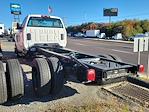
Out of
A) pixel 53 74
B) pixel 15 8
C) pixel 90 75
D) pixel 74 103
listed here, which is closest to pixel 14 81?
pixel 53 74

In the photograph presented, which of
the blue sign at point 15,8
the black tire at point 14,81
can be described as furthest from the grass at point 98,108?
the blue sign at point 15,8

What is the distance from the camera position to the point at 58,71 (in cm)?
533

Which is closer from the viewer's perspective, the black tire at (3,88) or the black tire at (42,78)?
the black tire at (3,88)

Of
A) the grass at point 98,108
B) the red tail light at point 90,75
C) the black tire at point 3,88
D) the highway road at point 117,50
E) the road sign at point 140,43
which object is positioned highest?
the road sign at point 140,43

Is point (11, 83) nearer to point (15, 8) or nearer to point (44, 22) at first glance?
point (44, 22)

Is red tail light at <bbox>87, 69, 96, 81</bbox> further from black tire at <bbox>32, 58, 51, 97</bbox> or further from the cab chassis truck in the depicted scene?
black tire at <bbox>32, 58, 51, 97</bbox>

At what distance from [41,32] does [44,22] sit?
1.57 ft

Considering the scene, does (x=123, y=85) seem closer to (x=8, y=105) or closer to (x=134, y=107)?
(x=134, y=107)

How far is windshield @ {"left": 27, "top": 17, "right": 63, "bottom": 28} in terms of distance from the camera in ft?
32.6

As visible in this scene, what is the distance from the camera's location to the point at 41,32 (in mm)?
10031

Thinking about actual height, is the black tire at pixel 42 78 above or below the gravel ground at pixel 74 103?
above

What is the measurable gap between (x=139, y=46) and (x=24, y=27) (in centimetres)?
470

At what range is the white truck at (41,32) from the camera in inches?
383

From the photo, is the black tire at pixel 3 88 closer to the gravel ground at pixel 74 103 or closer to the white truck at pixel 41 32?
the gravel ground at pixel 74 103
